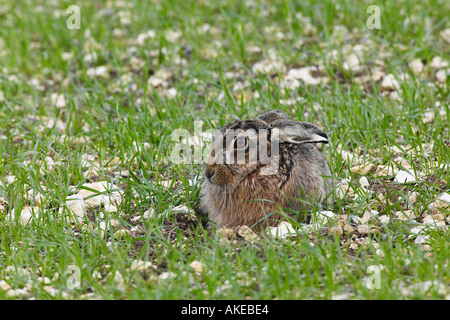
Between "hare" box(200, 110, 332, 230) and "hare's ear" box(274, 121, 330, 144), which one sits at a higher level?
"hare's ear" box(274, 121, 330, 144)

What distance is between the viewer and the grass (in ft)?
14.0

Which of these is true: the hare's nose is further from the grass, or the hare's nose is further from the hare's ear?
the hare's ear

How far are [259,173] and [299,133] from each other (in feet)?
1.52

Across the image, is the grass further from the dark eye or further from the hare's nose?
the dark eye

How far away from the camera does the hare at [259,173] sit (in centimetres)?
502

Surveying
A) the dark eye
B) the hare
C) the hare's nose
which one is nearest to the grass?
the hare

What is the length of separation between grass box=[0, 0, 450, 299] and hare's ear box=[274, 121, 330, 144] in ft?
2.03

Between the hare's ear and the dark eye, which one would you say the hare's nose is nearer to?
the dark eye

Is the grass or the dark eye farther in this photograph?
the dark eye

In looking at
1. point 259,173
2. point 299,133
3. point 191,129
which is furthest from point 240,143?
point 191,129

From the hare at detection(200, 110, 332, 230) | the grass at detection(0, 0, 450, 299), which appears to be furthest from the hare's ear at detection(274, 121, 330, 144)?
the grass at detection(0, 0, 450, 299)

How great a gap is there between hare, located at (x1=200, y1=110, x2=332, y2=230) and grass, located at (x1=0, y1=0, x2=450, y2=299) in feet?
1.07

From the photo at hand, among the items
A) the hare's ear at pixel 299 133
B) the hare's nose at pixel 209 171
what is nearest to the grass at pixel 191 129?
the hare's nose at pixel 209 171
